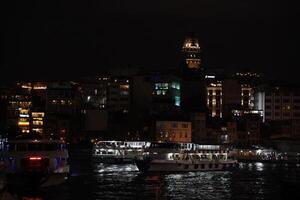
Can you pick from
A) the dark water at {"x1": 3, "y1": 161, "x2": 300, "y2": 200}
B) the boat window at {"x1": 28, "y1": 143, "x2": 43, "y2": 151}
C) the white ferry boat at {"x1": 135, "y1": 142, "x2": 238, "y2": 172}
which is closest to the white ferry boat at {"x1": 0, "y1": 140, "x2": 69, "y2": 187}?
the boat window at {"x1": 28, "y1": 143, "x2": 43, "y2": 151}

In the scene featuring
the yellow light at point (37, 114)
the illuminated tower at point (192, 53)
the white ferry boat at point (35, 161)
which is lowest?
the white ferry boat at point (35, 161)

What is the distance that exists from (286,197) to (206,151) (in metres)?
31.8

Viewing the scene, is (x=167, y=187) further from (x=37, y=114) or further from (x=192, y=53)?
(x=192, y=53)

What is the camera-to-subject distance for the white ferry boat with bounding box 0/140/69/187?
35094 mm

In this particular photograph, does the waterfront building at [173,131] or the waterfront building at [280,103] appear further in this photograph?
the waterfront building at [280,103]

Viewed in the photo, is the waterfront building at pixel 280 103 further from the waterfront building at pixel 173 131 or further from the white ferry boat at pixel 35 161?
the white ferry boat at pixel 35 161

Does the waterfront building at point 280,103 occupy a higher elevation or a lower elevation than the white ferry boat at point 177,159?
higher

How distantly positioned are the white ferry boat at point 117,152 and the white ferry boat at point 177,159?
14.4 m

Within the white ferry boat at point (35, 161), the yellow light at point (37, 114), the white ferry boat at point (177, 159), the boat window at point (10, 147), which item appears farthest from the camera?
the yellow light at point (37, 114)

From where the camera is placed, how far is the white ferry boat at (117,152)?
74.1 metres

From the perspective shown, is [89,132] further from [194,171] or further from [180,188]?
[180,188]

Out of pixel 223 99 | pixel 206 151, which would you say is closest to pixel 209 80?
pixel 223 99

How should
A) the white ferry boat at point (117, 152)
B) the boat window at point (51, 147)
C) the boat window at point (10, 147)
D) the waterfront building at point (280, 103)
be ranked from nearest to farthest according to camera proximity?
the boat window at point (10, 147) → the boat window at point (51, 147) → the white ferry boat at point (117, 152) → the waterfront building at point (280, 103)

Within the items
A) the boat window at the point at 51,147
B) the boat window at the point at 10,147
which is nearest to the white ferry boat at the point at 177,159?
the boat window at the point at 51,147
